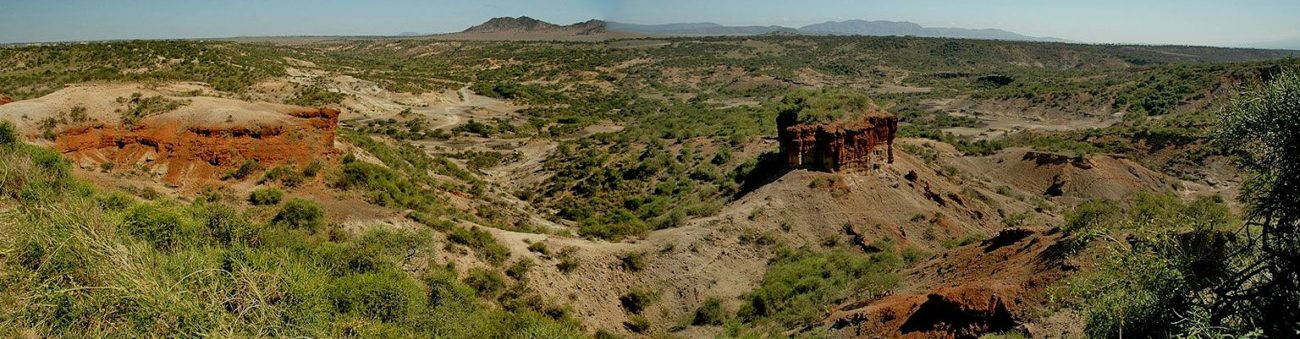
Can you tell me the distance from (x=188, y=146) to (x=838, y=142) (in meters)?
21.5

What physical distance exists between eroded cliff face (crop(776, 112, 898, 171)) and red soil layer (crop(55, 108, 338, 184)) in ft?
55.6

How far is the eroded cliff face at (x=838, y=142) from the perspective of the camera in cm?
2405

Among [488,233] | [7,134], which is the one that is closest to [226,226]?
[488,233]

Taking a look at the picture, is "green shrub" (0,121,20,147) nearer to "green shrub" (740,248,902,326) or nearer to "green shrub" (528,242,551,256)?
"green shrub" (528,242,551,256)

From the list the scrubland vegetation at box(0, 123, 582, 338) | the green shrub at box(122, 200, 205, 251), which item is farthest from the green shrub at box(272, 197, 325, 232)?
the green shrub at box(122, 200, 205, 251)

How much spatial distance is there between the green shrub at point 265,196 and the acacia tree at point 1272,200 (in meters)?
19.7

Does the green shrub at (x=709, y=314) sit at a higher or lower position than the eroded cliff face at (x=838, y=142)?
lower

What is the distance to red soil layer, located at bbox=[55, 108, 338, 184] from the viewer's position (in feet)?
62.3

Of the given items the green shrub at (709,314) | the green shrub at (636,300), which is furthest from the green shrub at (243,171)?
the green shrub at (709,314)

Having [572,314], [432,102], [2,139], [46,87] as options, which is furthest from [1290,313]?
[432,102]

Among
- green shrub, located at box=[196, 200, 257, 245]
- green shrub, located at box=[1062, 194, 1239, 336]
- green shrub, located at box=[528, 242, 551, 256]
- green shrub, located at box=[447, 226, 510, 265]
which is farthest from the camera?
green shrub, located at box=[528, 242, 551, 256]

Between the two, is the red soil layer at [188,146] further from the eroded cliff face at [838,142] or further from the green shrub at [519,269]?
the eroded cliff face at [838,142]

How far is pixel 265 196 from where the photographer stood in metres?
17.7

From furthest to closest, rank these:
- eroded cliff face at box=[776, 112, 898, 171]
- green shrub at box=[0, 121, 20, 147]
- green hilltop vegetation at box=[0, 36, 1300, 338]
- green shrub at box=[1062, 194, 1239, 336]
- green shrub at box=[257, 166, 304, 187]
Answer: eroded cliff face at box=[776, 112, 898, 171], green shrub at box=[257, 166, 304, 187], green shrub at box=[0, 121, 20, 147], green shrub at box=[1062, 194, 1239, 336], green hilltop vegetation at box=[0, 36, 1300, 338]
